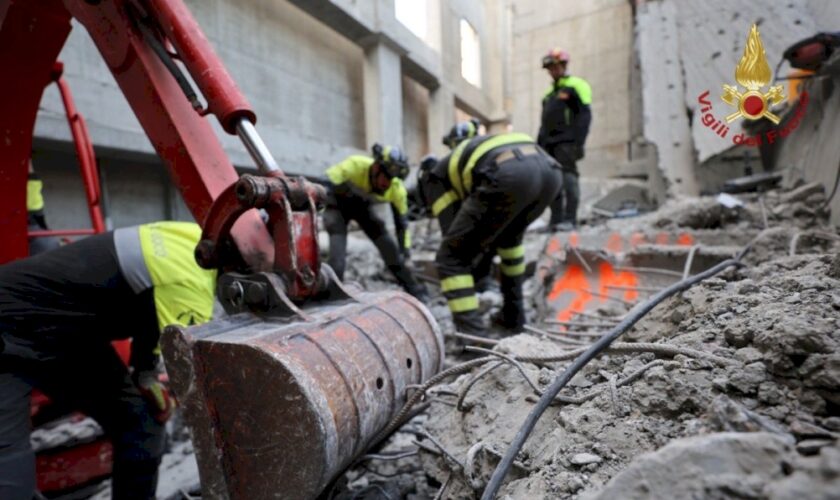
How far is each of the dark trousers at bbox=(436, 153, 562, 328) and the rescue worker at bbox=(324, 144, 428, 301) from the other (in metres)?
1.42

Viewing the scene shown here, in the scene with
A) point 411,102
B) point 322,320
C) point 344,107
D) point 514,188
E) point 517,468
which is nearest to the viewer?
point 517,468

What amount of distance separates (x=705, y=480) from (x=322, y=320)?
105 centimetres

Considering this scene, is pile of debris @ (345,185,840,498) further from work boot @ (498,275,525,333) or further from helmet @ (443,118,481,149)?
helmet @ (443,118,481,149)

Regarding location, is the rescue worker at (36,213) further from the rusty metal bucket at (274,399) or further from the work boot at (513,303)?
the work boot at (513,303)

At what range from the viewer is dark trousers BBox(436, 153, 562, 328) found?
280cm

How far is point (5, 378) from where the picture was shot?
56.0 inches

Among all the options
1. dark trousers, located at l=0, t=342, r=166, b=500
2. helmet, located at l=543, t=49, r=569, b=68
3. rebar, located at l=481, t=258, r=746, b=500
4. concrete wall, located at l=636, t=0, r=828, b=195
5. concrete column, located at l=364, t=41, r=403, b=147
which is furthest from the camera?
concrete column, located at l=364, t=41, r=403, b=147

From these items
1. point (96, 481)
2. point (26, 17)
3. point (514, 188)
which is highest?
point (26, 17)

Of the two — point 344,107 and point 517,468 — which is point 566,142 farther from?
point 517,468

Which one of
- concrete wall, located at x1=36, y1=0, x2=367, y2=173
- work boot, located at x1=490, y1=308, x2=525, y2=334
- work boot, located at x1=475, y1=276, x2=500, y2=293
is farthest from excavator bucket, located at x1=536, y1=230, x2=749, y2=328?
concrete wall, located at x1=36, y1=0, x2=367, y2=173

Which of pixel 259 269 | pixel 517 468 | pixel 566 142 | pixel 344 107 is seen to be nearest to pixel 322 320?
pixel 259 269

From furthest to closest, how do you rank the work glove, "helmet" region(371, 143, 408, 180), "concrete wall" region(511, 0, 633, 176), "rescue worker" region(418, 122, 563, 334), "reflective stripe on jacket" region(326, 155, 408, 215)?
"concrete wall" region(511, 0, 633, 176)
"reflective stripe on jacket" region(326, 155, 408, 215)
"helmet" region(371, 143, 408, 180)
"rescue worker" region(418, 122, 563, 334)
the work glove

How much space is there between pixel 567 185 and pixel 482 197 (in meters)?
2.69

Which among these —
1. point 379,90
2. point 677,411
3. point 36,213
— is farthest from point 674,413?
point 379,90
